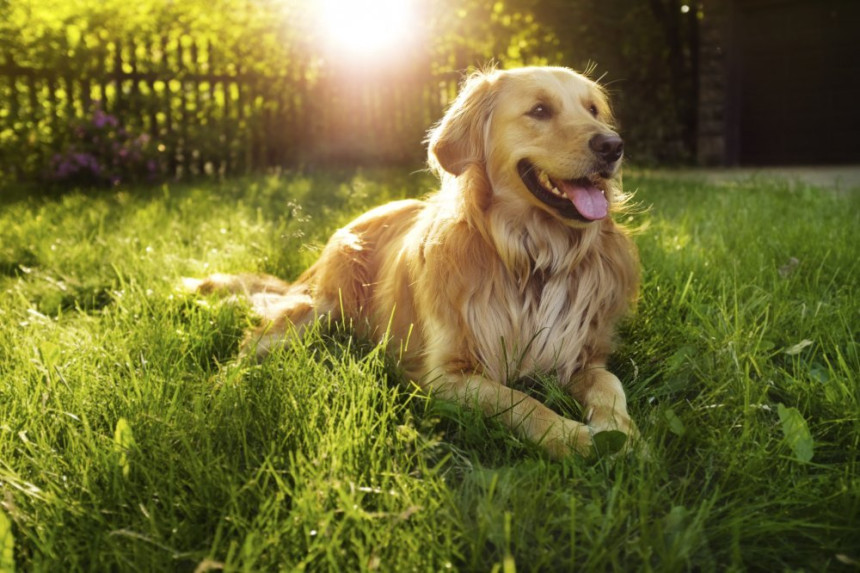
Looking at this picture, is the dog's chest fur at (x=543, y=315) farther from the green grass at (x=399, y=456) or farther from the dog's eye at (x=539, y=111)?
the dog's eye at (x=539, y=111)

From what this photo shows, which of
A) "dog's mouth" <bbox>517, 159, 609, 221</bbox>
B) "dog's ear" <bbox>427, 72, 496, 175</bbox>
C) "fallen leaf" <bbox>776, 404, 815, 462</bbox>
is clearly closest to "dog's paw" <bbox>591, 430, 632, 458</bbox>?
"fallen leaf" <bbox>776, 404, 815, 462</bbox>

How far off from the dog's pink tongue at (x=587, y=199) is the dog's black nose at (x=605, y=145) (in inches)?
4.8

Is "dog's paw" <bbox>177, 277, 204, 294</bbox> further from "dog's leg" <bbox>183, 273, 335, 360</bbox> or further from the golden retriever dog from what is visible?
the golden retriever dog

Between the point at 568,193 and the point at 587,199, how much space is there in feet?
0.23

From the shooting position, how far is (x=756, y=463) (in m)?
1.62

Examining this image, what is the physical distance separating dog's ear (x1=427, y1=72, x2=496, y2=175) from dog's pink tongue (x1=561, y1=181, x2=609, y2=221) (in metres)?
0.35

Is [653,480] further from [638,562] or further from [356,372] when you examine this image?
[356,372]

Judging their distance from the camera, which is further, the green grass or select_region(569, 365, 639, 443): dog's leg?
select_region(569, 365, 639, 443): dog's leg

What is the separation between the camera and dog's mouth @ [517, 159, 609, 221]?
2336 millimetres

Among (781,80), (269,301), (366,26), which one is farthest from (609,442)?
(781,80)

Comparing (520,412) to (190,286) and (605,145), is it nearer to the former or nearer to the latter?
(605,145)

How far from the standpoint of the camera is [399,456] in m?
1.75

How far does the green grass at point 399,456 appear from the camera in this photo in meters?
1.39

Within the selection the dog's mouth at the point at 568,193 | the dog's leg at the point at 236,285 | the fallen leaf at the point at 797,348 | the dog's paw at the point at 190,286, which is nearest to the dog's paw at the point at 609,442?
the dog's mouth at the point at 568,193
